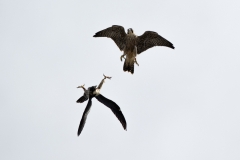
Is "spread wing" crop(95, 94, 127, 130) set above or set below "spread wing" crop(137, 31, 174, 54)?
below

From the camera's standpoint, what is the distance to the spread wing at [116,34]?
23578 millimetres

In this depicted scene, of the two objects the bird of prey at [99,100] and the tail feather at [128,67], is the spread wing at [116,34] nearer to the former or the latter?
the tail feather at [128,67]

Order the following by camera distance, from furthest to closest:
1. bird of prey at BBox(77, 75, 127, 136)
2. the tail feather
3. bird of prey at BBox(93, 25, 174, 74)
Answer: bird of prey at BBox(93, 25, 174, 74), the tail feather, bird of prey at BBox(77, 75, 127, 136)

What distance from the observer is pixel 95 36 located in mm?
23797

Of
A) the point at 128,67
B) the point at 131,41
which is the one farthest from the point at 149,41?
the point at 128,67

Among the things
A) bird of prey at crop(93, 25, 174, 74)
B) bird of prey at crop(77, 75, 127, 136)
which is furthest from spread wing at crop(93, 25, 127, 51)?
bird of prey at crop(77, 75, 127, 136)

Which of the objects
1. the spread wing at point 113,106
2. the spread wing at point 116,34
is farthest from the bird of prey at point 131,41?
the spread wing at point 113,106

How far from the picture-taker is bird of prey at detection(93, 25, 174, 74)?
23.5 meters

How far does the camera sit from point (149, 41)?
2400 cm

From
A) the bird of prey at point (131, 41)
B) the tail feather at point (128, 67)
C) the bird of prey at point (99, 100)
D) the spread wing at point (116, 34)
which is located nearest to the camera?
the bird of prey at point (99, 100)

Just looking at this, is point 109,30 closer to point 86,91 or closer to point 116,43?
point 116,43

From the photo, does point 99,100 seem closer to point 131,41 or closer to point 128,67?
point 128,67

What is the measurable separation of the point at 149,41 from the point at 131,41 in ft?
3.05

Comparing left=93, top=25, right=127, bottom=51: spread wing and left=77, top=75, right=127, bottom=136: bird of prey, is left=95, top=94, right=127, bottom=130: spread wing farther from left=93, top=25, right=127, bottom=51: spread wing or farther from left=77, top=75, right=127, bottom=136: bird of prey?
left=93, top=25, right=127, bottom=51: spread wing
